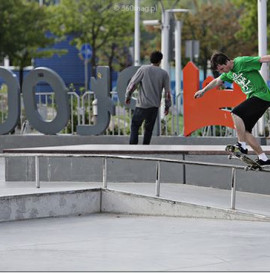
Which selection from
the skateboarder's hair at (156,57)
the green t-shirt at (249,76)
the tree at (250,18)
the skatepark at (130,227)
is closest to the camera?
the skatepark at (130,227)

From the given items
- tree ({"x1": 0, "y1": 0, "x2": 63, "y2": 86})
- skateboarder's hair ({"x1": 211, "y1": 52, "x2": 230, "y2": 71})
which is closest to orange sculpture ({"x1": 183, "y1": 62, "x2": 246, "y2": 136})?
skateboarder's hair ({"x1": 211, "y1": 52, "x2": 230, "y2": 71})

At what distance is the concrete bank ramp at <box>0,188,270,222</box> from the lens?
11.5m

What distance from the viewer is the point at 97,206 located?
12477 mm

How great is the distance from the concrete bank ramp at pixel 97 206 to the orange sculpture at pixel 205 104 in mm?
5892

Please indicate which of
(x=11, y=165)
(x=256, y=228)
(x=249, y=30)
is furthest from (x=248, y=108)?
A: (x=249, y=30)

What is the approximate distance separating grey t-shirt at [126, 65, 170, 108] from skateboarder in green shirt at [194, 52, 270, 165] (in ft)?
12.3

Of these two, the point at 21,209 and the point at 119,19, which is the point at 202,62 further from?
the point at 21,209

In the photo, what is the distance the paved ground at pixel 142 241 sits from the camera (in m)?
8.45

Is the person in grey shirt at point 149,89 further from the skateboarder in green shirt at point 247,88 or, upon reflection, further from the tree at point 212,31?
the tree at point 212,31

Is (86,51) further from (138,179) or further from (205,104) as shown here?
(138,179)

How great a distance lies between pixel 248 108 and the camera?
1198 cm

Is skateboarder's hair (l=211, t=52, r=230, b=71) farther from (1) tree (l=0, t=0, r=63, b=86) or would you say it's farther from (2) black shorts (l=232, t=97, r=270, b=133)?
(1) tree (l=0, t=0, r=63, b=86)

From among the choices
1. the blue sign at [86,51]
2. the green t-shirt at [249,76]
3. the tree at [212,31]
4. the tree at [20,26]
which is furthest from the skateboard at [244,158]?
the tree at [212,31]

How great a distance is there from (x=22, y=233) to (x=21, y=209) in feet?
3.59
